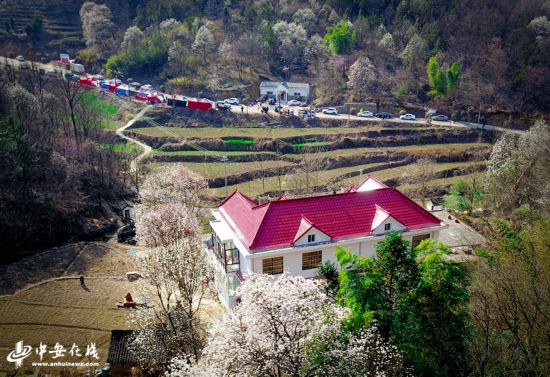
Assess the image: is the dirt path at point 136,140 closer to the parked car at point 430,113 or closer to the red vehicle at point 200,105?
the red vehicle at point 200,105

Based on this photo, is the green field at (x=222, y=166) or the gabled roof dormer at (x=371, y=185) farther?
the green field at (x=222, y=166)

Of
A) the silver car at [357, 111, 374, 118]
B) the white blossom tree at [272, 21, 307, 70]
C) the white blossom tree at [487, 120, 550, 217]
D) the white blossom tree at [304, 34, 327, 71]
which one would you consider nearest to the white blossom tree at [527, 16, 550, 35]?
the silver car at [357, 111, 374, 118]

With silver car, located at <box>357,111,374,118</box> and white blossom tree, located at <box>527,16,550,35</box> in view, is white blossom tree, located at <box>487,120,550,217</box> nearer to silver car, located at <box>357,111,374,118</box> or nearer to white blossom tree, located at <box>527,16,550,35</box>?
silver car, located at <box>357,111,374,118</box>

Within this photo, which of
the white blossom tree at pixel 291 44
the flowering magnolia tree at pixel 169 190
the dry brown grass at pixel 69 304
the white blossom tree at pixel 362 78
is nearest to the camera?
the dry brown grass at pixel 69 304

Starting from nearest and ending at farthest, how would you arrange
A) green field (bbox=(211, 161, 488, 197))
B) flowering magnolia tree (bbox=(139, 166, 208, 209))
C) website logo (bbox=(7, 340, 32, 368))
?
website logo (bbox=(7, 340, 32, 368)), flowering magnolia tree (bbox=(139, 166, 208, 209)), green field (bbox=(211, 161, 488, 197))

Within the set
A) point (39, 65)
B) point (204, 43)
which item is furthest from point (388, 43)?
point (39, 65)

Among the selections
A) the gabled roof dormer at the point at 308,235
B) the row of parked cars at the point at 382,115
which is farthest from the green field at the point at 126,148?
the gabled roof dormer at the point at 308,235

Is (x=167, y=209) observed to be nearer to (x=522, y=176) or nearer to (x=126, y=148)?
(x=126, y=148)
